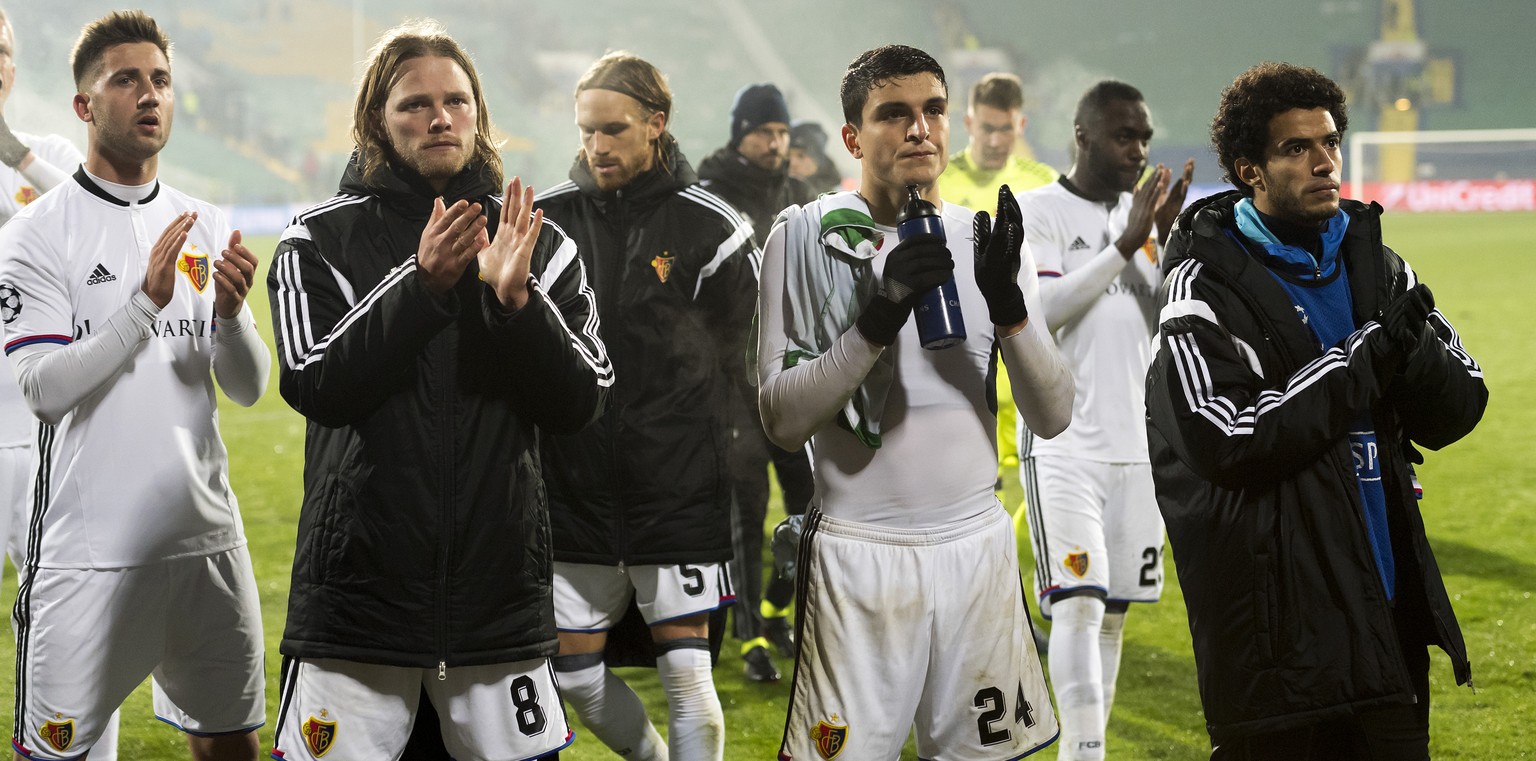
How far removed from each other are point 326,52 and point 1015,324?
1711 inches

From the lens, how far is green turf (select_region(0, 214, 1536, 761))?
440cm

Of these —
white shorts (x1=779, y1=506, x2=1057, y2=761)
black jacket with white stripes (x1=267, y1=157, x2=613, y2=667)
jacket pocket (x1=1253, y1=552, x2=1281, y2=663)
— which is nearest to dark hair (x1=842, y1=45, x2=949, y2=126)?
black jacket with white stripes (x1=267, y1=157, x2=613, y2=667)

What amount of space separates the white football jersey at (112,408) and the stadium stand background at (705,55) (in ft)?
105

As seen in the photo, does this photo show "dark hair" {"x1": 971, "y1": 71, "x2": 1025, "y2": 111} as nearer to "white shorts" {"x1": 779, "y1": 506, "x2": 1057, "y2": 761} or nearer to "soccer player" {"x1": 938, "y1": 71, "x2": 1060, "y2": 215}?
"soccer player" {"x1": 938, "y1": 71, "x2": 1060, "y2": 215}

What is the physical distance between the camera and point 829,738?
254 centimetres

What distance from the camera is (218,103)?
133 ft

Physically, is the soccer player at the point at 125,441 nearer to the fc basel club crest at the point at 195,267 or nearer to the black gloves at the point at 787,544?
the fc basel club crest at the point at 195,267

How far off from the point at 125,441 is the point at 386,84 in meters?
1.05

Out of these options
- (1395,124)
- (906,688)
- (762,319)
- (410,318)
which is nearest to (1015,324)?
(762,319)

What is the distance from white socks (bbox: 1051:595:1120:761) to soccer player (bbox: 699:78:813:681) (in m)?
0.95

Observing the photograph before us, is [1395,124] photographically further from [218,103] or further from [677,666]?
[677,666]

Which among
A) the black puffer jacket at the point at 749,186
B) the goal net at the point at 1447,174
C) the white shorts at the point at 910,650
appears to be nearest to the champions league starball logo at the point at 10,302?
the white shorts at the point at 910,650

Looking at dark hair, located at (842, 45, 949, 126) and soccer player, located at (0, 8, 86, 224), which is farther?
soccer player, located at (0, 8, 86, 224)

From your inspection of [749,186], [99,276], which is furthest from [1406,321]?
[749,186]
